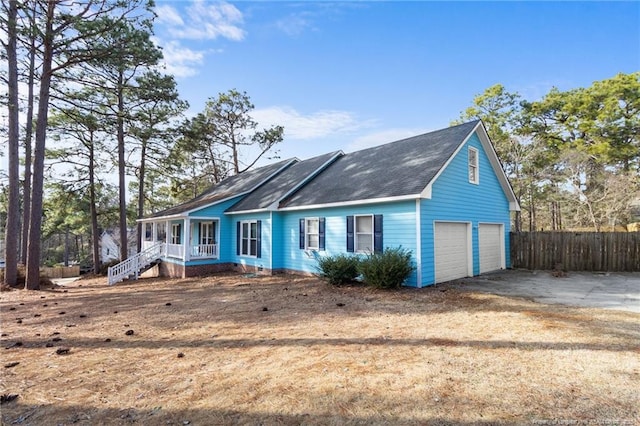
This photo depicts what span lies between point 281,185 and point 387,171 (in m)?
5.91

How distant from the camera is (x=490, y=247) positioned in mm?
13227

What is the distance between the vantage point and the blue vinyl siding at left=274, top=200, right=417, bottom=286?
→ 9742 millimetres

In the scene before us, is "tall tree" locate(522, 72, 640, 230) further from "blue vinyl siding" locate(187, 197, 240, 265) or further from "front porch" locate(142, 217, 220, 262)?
"front porch" locate(142, 217, 220, 262)

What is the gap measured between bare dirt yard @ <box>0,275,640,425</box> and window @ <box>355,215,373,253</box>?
3.30 metres

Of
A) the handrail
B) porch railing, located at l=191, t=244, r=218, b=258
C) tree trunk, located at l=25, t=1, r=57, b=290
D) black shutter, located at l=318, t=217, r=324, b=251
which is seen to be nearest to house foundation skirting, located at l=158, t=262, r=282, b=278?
porch railing, located at l=191, t=244, r=218, b=258

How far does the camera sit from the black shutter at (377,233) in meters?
10.5

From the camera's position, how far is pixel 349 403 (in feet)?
10.4

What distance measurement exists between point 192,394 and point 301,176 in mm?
12996

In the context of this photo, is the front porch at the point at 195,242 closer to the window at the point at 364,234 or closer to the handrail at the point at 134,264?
the handrail at the point at 134,264

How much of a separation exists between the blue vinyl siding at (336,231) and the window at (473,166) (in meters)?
4.21

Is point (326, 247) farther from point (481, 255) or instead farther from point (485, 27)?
point (485, 27)

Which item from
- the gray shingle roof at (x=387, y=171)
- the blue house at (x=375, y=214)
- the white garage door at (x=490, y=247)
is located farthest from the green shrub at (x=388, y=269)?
the white garage door at (x=490, y=247)

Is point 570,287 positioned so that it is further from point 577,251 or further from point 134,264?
point 134,264

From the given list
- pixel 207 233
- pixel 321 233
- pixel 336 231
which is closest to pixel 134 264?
pixel 207 233
